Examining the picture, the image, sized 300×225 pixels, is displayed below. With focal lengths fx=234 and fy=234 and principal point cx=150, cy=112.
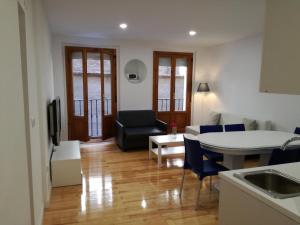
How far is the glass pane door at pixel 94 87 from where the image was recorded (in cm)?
564

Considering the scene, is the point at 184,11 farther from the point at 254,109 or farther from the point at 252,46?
the point at 254,109

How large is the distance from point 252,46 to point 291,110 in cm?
165

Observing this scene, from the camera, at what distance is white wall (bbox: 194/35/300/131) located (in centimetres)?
444

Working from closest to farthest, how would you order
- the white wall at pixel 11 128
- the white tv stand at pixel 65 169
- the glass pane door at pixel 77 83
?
the white wall at pixel 11 128 → the white tv stand at pixel 65 169 → the glass pane door at pixel 77 83

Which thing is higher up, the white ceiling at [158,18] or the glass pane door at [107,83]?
the white ceiling at [158,18]

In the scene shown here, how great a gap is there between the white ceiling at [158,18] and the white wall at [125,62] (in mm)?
278

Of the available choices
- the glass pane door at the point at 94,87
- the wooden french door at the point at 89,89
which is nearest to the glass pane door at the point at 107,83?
the wooden french door at the point at 89,89

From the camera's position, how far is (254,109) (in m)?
5.16

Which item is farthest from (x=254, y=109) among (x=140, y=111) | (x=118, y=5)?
(x=118, y=5)

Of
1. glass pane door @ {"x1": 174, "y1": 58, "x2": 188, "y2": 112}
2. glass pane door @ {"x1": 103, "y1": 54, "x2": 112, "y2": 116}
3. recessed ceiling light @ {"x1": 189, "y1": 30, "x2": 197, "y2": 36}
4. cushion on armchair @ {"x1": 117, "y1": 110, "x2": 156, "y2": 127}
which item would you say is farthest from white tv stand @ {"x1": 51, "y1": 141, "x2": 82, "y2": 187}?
glass pane door @ {"x1": 174, "y1": 58, "x2": 188, "y2": 112}

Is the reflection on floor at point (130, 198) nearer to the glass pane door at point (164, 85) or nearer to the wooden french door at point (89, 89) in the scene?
the wooden french door at point (89, 89)

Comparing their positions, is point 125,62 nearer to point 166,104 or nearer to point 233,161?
point 166,104

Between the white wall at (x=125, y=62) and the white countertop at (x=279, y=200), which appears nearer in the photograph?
the white countertop at (x=279, y=200)

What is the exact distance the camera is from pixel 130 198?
3.12 metres
